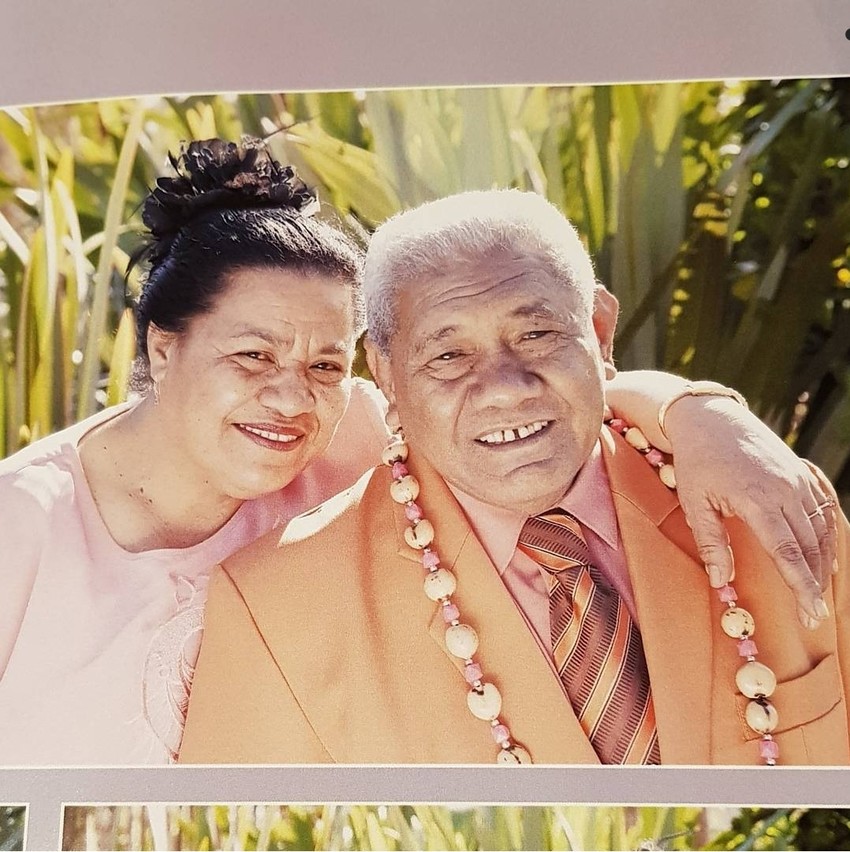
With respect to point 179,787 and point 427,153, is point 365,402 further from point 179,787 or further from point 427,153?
point 179,787

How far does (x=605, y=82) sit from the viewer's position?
198cm

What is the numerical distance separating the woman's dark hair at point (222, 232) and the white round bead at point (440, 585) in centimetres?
50

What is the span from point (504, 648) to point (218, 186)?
3.47ft

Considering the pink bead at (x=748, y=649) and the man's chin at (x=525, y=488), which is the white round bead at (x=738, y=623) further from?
the man's chin at (x=525, y=488)

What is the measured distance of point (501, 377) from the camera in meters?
1.81

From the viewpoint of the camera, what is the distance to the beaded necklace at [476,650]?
1793 millimetres

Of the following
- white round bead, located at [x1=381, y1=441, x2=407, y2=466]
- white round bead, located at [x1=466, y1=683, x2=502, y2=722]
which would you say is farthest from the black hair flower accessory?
white round bead, located at [x1=466, y1=683, x2=502, y2=722]

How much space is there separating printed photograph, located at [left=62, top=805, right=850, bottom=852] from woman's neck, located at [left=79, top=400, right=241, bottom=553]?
1.69ft

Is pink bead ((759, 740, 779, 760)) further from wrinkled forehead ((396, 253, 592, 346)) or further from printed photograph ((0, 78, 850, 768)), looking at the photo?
wrinkled forehead ((396, 253, 592, 346))

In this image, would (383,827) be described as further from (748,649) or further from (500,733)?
(748,649)

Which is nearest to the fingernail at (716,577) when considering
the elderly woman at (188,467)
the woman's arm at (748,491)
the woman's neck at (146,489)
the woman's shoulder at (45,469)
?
the woman's arm at (748,491)

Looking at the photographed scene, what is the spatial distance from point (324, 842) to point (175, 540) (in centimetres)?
63

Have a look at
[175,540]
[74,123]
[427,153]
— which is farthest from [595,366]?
[74,123]

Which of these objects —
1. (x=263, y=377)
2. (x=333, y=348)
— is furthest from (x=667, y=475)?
(x=263, y=377)
